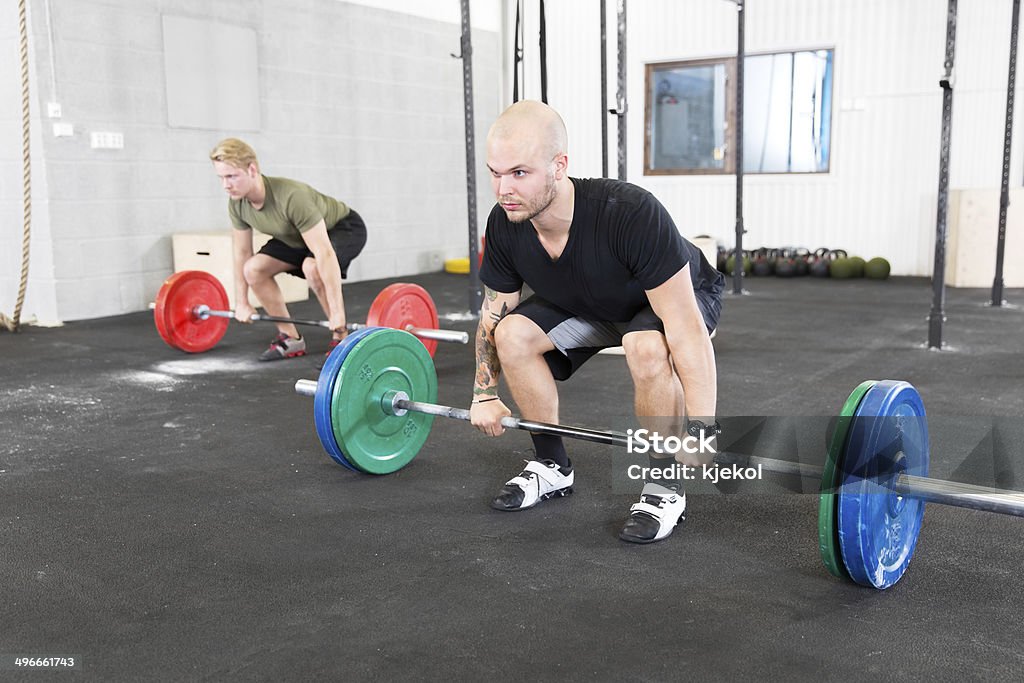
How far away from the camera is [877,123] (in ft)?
21.4

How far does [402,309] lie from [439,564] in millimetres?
1762

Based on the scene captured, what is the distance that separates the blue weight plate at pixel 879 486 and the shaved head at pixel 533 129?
679 mm

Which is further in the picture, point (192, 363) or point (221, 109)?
point (221, 109)

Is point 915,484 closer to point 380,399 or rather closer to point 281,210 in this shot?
point 380,399

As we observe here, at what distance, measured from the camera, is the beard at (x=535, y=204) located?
165 cm

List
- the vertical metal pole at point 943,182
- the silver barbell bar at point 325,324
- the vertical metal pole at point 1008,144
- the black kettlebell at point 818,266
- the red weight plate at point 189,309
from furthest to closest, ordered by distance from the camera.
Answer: the black kettlebell at point 818,266 < the vertical metal pole at point 1008,144 < the red weight plate at point 189,309 < the vertical metal pole at point 943,182 < the silver barbell bar at point 325,324

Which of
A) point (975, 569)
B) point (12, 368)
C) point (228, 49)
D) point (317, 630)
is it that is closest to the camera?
point (317, 630)

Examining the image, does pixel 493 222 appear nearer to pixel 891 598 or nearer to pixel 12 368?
pixel 891 598

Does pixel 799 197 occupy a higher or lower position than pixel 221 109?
lower

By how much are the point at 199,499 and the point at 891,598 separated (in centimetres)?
148

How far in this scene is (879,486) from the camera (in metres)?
1.48

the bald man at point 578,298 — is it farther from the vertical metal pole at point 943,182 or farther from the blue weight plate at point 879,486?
the vertical metal pole at point 943,182

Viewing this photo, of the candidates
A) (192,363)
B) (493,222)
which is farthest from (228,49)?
(493,222)

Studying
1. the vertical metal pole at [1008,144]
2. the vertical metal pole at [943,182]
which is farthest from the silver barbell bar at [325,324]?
the vertical metal pole at [1008,144]
